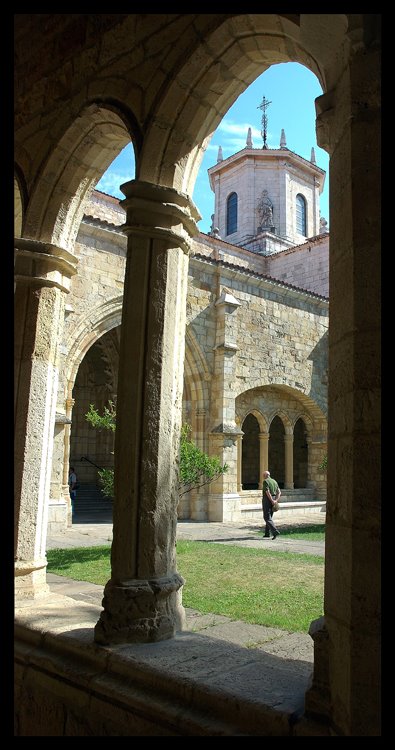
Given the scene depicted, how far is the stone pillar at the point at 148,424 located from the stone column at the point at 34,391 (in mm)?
922

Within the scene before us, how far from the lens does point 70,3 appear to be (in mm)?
2984

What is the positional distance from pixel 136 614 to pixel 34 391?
151cm

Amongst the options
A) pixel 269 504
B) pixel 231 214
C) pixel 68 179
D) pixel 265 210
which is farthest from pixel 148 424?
pixel 231 214

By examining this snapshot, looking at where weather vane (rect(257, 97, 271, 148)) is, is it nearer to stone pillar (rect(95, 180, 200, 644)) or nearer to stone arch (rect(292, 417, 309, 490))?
stone arch (rect(292, 417, 309, 490))

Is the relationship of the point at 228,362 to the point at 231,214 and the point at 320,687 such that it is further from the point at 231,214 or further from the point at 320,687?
the point at 231,214

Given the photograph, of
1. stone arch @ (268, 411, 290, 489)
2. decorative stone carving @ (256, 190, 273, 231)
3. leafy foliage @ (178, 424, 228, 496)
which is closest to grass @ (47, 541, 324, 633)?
leafy foliage @ (178, 424, 228, 496)

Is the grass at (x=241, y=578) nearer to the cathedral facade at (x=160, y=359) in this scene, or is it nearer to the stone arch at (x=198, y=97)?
the cathedral facade at (x=160, y=359)

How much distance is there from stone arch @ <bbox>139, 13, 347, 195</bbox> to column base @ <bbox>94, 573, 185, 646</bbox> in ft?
6.19

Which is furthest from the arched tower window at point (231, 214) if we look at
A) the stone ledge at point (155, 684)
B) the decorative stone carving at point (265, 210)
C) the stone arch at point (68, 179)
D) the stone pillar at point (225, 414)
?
the stone ledge at point (155, 684)

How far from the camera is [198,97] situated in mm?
2738

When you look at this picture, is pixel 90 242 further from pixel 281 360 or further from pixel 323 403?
pixel 323 403

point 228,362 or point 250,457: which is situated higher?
point 228,362

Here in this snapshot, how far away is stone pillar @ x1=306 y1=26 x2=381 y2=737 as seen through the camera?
1415 mm

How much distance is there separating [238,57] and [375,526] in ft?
7.47
